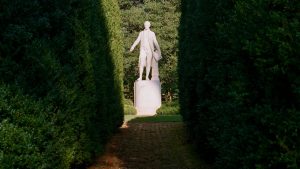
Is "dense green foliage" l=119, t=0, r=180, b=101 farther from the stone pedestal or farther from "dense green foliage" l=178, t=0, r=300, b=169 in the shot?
"dense green foliage" l=178, t=0, r=300, b=169

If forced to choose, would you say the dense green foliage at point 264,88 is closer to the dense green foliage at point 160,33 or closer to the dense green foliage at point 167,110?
the dense green foliage at point 167,110

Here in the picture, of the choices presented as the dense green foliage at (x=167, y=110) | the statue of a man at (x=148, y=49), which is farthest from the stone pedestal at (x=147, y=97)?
the statue of a man at (x=148, y=49)

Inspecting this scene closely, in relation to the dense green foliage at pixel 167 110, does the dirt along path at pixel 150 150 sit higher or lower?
lower

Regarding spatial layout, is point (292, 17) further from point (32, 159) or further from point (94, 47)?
point (94, 47)

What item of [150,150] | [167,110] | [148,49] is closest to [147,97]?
[167,110]

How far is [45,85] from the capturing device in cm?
571

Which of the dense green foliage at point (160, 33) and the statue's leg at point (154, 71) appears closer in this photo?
the statue's leg at point (154, 71)

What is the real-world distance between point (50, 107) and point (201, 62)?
2.82 meters

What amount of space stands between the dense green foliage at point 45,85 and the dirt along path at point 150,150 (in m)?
1.21

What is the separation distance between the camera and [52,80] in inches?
229

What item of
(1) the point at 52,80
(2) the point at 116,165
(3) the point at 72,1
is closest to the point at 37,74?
(1) the point at 52,80

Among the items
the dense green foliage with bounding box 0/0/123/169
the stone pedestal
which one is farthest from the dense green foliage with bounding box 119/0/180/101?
the dense green foliage with bounding box 0/0/123/169

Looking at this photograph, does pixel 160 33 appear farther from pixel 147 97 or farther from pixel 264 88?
pixel 264 88

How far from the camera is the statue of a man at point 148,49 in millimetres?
22734
